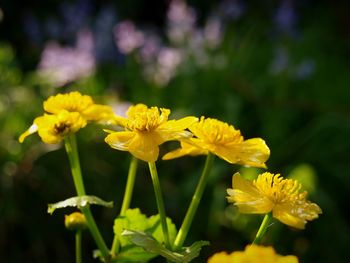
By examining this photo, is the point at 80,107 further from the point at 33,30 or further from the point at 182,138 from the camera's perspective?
the point at 33,30

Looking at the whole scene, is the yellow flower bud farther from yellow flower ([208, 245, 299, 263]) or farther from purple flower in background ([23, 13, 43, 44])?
purple flower in background ([23, 13, 43, 44])

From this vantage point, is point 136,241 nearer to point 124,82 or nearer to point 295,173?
point 295,173

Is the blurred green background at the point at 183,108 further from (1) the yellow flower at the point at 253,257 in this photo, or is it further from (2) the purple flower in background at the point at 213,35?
(1) the yellow flower at the point at 253,257

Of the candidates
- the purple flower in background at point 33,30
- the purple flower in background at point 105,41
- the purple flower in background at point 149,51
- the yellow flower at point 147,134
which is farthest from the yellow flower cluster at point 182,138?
the purple flower in background at point 33,30

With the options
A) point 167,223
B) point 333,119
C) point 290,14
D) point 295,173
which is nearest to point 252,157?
point 167,223

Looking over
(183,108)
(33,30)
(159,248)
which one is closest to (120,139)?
(159,248)
